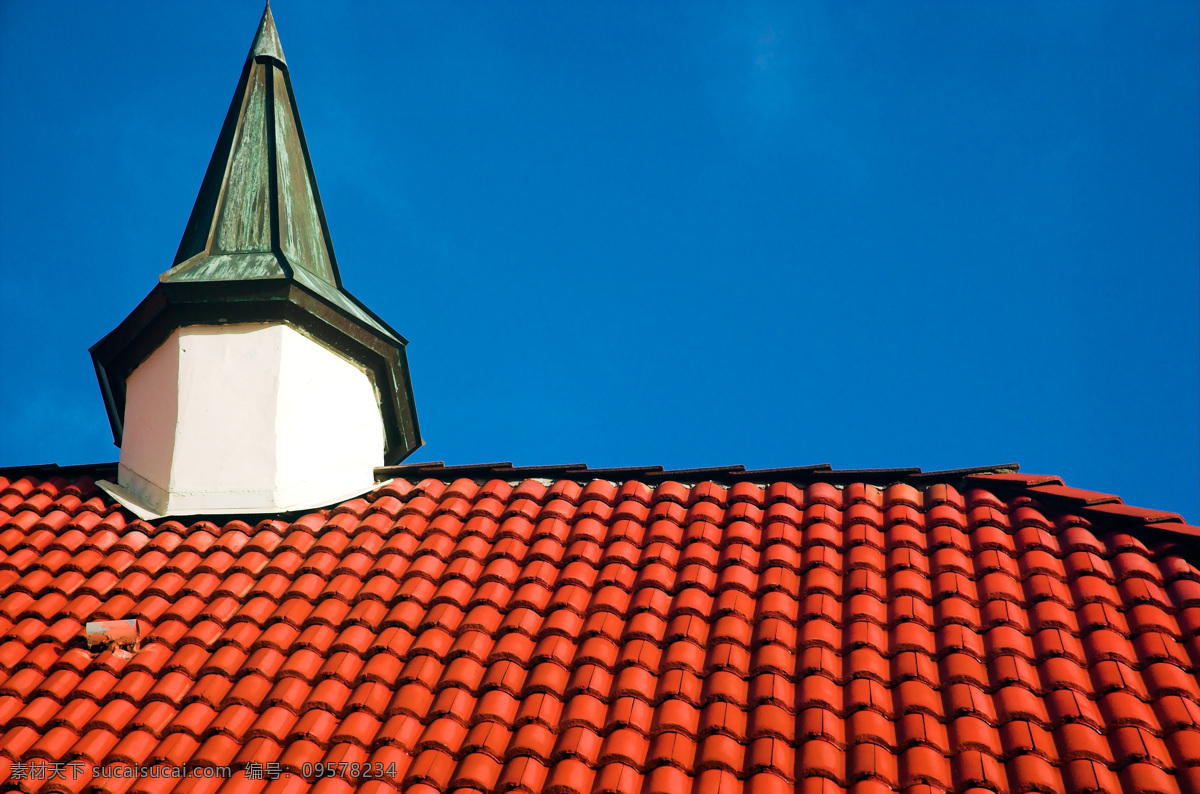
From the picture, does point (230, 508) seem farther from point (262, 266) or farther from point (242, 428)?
point (262, 266)

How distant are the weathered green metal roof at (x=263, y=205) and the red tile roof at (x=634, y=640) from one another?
2.38m

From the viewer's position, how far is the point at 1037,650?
5.57 meters

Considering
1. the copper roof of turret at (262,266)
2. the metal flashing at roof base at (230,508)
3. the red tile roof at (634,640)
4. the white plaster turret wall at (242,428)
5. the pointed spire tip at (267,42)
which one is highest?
the pointed spire tip at (267,42)

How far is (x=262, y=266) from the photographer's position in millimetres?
9258

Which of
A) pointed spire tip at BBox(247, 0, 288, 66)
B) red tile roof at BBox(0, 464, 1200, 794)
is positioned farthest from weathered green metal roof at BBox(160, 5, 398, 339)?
red tile roof at BBox(0, 464, 1200, 794)

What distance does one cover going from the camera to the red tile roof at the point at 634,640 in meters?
4.99

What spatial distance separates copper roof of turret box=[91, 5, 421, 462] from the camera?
893cm

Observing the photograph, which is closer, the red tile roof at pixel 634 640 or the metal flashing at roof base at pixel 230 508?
the red tile roof at pixel 634 640

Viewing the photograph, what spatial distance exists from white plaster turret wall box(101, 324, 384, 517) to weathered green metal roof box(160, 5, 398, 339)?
533 millimetres

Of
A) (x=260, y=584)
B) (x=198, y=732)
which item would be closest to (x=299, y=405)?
(x=260, y=584)

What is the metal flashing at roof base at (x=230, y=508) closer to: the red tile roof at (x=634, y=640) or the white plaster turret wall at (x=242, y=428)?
the white plaster turret wall at (x=242, y=428)

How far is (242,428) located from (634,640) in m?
4.00

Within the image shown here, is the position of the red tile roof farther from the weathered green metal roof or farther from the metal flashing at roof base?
the weathered green metal roof

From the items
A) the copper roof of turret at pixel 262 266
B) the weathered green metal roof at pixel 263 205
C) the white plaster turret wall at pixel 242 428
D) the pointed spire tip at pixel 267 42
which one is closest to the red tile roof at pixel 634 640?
the white plaster turret wall at pixel 242 428
